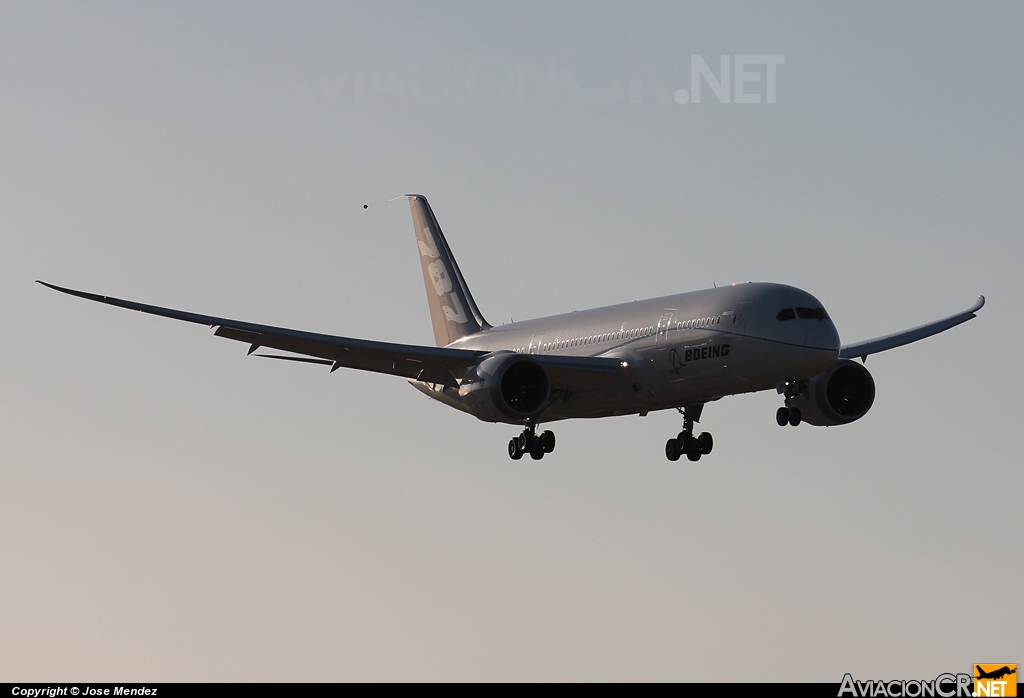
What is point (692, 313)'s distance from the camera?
49.0 m

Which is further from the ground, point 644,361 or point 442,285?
point 442,285

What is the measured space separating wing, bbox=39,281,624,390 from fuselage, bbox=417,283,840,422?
80 centimetres

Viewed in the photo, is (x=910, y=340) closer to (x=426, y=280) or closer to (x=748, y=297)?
(x=748, y=297)

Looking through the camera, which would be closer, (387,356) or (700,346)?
(700,346)

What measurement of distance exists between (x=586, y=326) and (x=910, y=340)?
12213 mm

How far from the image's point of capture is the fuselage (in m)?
46.8

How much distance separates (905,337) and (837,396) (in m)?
7.06

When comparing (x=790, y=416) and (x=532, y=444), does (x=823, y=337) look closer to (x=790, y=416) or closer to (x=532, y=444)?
(x=790, y=416)

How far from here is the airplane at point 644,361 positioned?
47.1m

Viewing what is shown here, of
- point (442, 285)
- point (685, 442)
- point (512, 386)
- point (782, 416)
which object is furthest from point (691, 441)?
point (442, 285)

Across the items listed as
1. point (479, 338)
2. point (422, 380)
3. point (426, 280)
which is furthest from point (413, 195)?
point (422, 380)

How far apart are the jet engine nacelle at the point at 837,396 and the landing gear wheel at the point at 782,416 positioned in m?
1.42

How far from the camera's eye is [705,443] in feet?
177

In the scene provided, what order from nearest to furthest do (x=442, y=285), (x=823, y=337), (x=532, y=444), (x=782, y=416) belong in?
(x=823, y=337) → (x=782, y=416) → (x=532, y=444) → (x=442, y=285)
